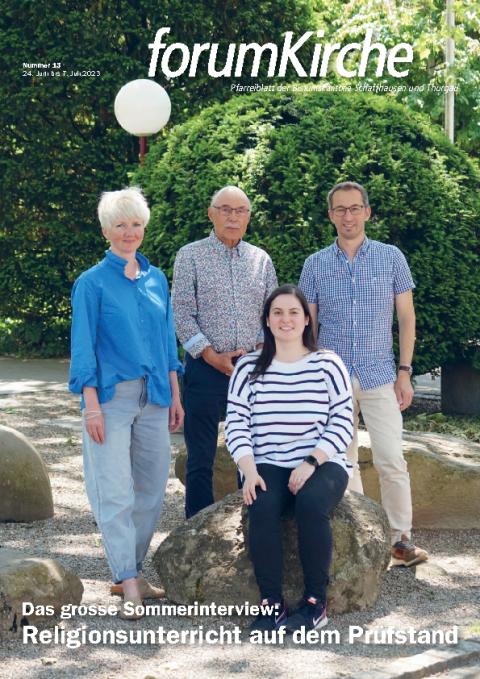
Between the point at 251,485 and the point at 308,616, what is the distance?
1.93ft

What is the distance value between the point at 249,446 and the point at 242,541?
440 mm

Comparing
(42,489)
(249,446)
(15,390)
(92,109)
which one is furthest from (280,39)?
(249,446)

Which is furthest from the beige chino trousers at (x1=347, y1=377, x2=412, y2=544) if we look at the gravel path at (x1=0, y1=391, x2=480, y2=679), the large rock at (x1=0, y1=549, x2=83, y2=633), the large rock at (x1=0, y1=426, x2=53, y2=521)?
the large rock at (x1=0, y1=426, x2=53, y2=521)

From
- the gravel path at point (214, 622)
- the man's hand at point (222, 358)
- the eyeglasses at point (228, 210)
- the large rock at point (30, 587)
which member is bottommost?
the gravel path at point (214, 622)

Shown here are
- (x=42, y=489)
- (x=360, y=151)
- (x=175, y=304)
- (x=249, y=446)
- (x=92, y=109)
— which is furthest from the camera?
(x=92, y=109)

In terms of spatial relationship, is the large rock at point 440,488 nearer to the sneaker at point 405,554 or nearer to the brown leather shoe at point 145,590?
the sneaker at point 405,554

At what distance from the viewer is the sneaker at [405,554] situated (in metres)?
5.55

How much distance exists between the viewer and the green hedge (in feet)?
28.7

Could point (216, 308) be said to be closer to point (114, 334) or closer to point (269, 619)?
point (114, 334)

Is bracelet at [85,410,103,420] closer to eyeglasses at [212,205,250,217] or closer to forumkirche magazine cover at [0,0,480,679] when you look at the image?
forumkirche magazine cover at [0,0,480,679]

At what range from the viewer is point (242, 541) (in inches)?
192

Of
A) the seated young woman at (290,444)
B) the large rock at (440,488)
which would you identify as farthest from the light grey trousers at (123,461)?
the large rock at (440,488)

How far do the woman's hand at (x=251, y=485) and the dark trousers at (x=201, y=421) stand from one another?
3.14 feet

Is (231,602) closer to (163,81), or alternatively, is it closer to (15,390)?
(15,390)
